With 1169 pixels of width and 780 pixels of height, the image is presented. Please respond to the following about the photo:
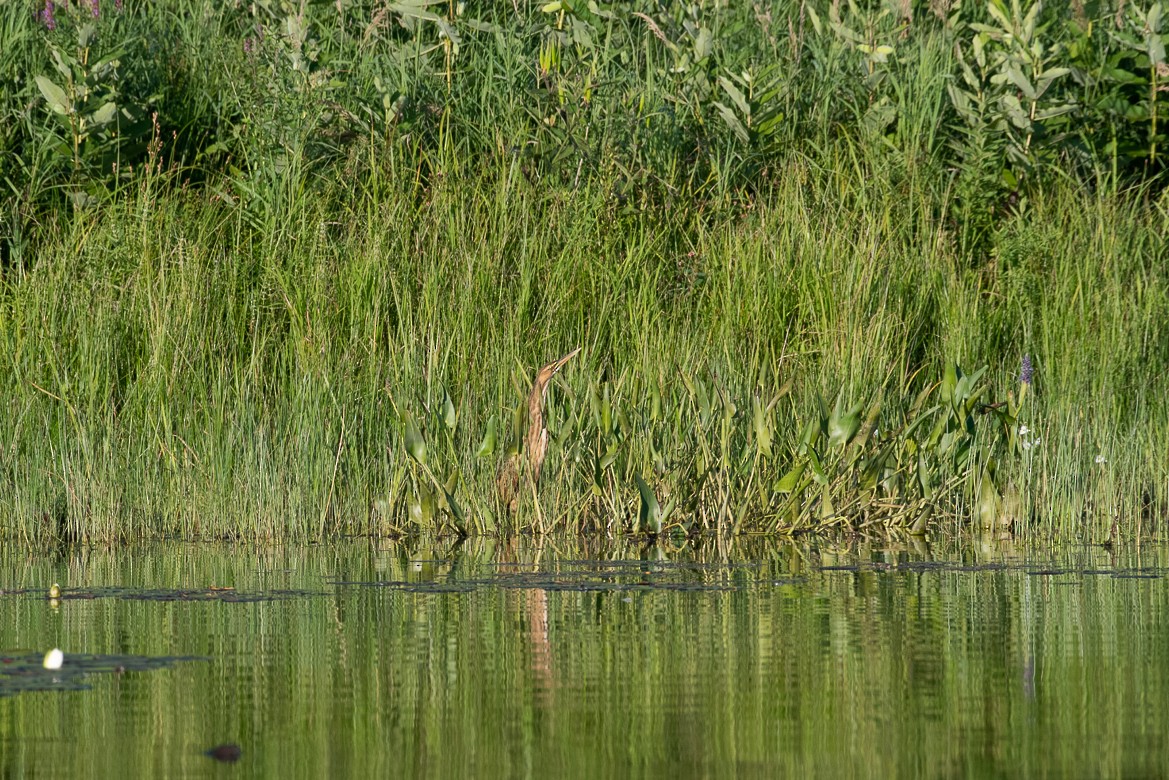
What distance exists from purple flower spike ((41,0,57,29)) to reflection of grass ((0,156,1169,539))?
5.67 ft

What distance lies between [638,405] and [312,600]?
254cm

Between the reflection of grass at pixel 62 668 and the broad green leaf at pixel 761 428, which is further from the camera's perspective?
the broad green leaf at pixel 761 428

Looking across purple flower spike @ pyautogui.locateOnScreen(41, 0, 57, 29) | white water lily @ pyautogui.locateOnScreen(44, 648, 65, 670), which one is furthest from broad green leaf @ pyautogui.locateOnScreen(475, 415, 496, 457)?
purple flower spike @ pyautogui.locateOnScreen(41, 0, 57, 29)

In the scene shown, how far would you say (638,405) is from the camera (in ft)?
26.0

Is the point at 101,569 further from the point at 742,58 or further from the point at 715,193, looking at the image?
the point at 742,58

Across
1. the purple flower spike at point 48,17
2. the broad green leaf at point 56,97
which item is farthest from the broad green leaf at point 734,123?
the purple flower spike at point 48,17

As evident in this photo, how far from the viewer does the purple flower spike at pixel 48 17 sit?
36.2ft

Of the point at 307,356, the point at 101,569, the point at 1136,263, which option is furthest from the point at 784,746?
the point at 1136,263

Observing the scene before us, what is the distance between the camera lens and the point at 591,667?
14.9 ft

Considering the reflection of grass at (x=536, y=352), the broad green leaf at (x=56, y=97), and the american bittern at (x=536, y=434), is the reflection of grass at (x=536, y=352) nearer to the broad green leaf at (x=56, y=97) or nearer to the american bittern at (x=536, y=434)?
the american bittern at (x=536, y=434)

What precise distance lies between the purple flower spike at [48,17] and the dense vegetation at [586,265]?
0.27 ft

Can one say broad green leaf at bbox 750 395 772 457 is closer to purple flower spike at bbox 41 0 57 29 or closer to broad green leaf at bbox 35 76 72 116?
broad green leaf at bbox 35 76 72 116

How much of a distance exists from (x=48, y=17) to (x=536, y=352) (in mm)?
4481

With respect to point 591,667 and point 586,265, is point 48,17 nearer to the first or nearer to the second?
point 586,265
